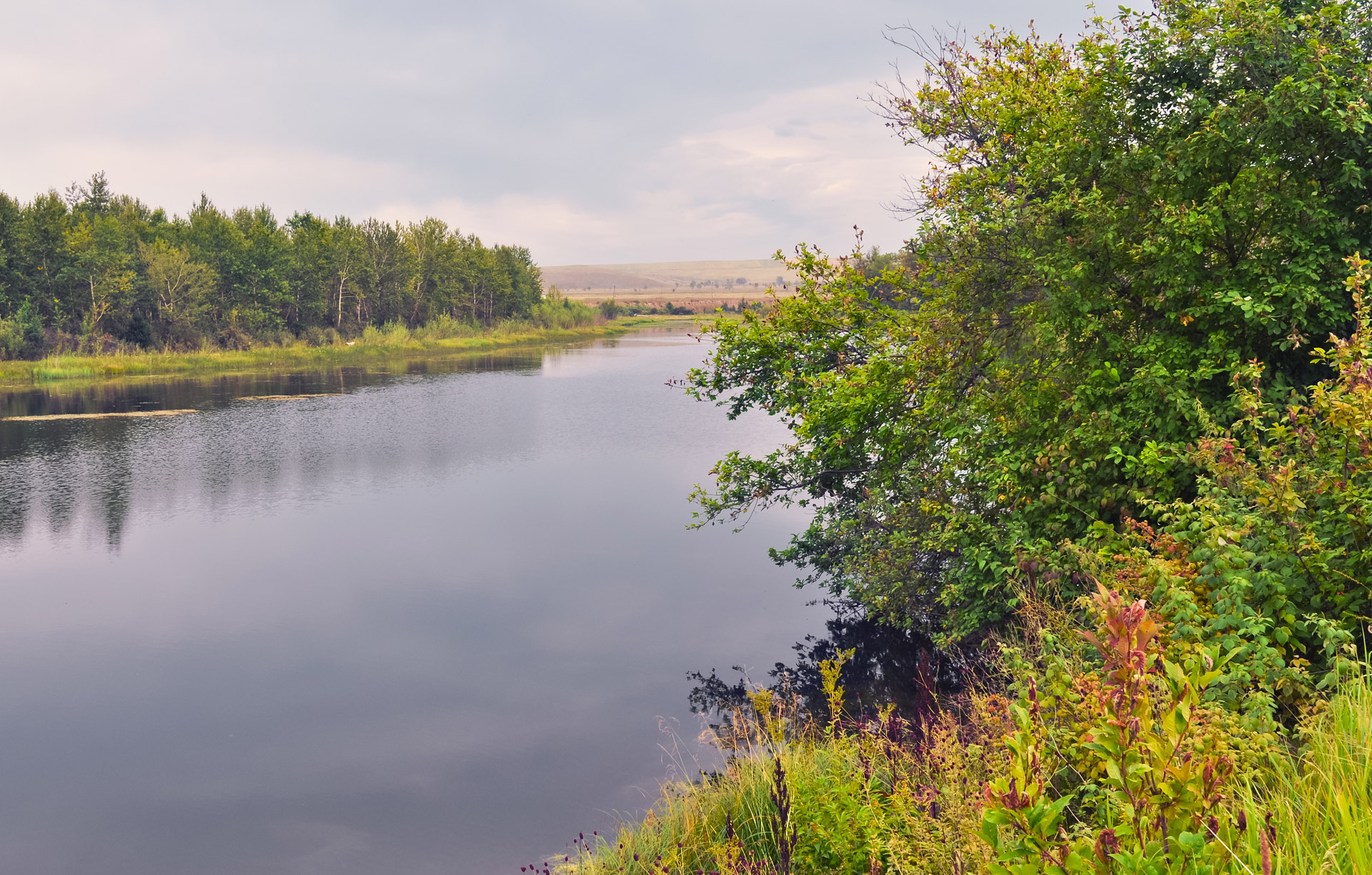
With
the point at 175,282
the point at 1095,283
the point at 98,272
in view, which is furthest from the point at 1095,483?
the point at 175,282

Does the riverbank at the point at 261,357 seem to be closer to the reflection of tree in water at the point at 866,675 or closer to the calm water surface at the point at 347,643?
the calm water surface at the point at 347,643

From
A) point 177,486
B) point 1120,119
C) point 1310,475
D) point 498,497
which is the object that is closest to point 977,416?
point 1120,119

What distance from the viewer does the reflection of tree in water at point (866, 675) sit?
1026cm

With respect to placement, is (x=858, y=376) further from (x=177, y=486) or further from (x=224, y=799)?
(x=177, y=486)

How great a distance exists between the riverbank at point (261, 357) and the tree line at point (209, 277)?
6.73ft

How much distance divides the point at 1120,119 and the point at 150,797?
39.8ft

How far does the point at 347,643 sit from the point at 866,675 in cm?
789

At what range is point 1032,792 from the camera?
7.53ft

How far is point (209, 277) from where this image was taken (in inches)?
2188

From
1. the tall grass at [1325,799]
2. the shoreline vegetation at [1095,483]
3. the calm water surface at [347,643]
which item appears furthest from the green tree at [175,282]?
the tall grass at [1325,799]

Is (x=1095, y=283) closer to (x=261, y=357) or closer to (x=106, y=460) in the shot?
(x=106, y=460)

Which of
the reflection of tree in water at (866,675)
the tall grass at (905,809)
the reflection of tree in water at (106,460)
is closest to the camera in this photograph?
the tall grass at (905,809)

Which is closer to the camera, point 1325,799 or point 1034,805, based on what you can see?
point 1034,805

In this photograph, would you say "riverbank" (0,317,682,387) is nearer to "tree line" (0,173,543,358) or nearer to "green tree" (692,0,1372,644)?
"tree line" (0,173,543,358)
